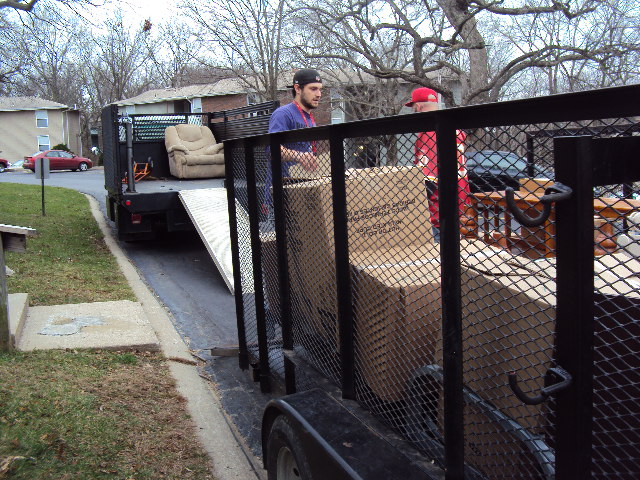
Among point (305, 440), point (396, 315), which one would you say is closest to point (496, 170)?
point (396, 315)

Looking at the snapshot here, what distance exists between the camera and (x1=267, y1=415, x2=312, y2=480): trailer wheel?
2525 millimetres

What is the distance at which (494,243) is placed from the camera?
191cm

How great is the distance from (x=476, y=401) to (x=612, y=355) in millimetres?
531

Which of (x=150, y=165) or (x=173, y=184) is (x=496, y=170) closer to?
(x=173, y=184)

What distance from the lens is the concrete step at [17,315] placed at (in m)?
4.88

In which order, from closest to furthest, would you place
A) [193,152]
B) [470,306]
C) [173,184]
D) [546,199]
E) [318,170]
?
1. [546,199]
2. [470,306]
3. [318,170]
4. [173,184]
5. [193,152]

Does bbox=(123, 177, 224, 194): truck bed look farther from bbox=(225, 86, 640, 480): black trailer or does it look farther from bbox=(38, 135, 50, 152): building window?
bbox=(38, 135, 50, 152): building window

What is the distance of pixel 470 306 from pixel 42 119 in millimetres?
59758

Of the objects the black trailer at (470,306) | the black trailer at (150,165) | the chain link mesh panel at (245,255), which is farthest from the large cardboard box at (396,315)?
the black trailer at (150,165)

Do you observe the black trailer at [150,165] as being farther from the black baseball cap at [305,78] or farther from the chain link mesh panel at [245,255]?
the chain link mesh panel at [245,255]

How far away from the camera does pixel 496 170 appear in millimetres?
1735

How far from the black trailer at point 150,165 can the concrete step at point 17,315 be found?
3847 mm

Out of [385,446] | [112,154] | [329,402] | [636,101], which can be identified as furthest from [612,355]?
[112,154]

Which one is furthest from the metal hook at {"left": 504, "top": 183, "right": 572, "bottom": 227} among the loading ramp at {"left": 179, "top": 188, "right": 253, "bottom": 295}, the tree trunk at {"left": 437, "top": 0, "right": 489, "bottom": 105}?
the tree trunk at {"left": 437, "top": 0, "right": 489, "bottom": 105}
